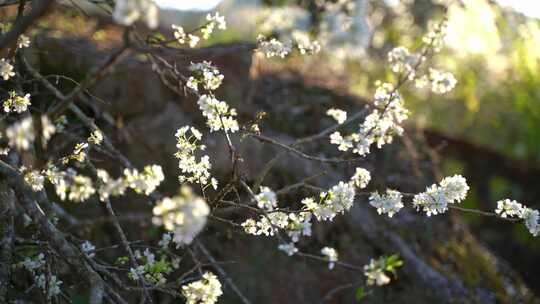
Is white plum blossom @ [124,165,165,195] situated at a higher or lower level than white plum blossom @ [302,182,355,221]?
lower

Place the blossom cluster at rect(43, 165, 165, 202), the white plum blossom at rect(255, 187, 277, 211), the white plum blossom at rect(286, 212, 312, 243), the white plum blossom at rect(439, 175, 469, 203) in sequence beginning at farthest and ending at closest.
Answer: the white plum blossom at rect(439, 175, 469, 203) < the white plum blossom at rect(286, 212, 312, 243) < the white plum blossom at rect(255, 187, 277, 211) < the blossom cluster at rect(43, 165, 165, 202)

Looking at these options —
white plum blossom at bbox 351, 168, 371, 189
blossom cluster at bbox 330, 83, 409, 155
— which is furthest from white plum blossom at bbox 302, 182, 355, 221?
blossom cluster at bbox 330, 83, 409, 155

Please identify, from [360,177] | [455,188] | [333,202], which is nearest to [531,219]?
[455,188]

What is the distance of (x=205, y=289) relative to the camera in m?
2.05

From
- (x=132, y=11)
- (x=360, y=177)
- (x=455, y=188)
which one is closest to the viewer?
(x=132, y=11)

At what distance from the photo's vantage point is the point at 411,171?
5.19 m

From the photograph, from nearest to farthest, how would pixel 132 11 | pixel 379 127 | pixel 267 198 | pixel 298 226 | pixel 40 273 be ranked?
pixel 132 11 < pixel 267 198 < pixel 298 226 < pixel 379 127 < pixel 40 273

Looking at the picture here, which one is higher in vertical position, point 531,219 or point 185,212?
point 531,219

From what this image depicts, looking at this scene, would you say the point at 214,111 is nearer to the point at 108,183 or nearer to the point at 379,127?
the point at 108,183

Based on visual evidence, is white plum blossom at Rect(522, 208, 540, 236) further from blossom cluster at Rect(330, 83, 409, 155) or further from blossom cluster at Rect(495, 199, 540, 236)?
blossom cluster at Rect(330, 83, 409, 155)

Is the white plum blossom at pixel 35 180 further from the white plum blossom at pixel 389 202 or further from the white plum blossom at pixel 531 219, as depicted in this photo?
the white plum blossom at pixel 531 219

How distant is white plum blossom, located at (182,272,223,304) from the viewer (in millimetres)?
2053

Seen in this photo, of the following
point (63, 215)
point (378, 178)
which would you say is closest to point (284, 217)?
point (63, 215)

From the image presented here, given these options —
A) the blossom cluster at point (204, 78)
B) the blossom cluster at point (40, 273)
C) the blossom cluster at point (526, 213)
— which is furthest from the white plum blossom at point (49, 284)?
the blossom cluster at point (526, 213)
